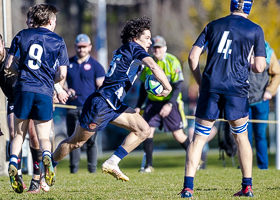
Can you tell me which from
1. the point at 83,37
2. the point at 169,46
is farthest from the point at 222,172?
the point at 169,46

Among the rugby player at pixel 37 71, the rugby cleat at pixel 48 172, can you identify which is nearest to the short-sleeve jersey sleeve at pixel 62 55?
the rugby player at pixel 37 71

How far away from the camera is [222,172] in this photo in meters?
8.46

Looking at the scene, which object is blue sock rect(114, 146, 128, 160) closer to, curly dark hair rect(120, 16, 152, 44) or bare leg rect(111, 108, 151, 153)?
bare leg rect(111, 108, 151, 153)

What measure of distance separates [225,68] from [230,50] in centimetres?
19

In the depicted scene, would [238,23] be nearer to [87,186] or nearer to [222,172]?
[87,186]

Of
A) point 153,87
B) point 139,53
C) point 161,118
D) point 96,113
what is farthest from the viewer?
point 161,118

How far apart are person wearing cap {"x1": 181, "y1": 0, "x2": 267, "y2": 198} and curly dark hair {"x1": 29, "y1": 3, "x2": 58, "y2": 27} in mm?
1659

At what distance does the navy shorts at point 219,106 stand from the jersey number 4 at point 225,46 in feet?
1.43

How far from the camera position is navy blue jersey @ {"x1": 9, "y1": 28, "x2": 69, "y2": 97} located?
542 centimetres

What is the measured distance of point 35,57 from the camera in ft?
17.8

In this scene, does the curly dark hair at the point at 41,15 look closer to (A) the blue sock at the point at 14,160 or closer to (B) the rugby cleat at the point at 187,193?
(A) the blue sock at the point at 14,160

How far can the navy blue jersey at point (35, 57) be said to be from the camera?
17.8 feet

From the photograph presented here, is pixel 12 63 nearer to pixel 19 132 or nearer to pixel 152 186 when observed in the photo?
pixel 19 132

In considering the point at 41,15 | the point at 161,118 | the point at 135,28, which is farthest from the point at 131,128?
the point at 161,118
